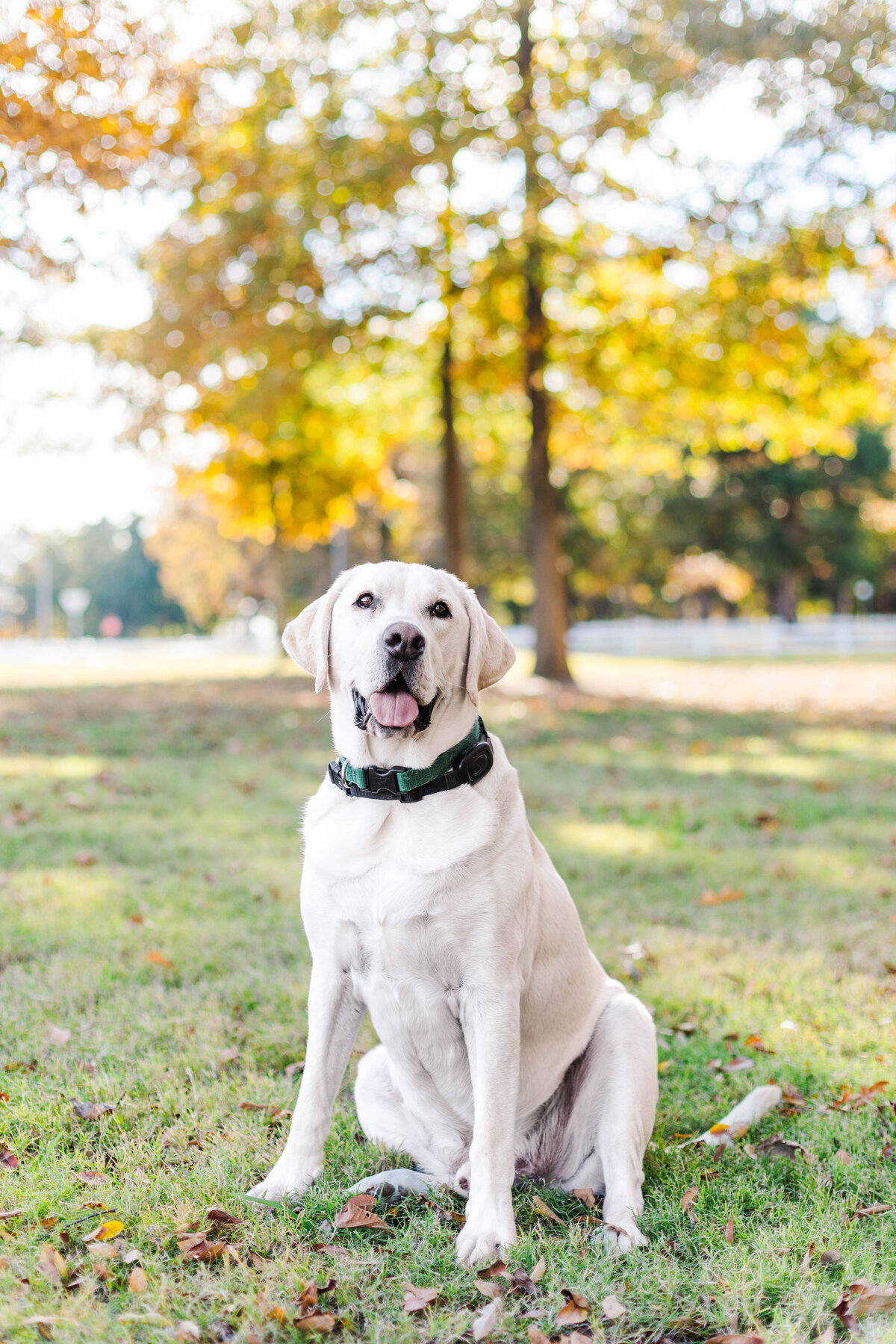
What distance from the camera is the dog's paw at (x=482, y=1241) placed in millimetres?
2621

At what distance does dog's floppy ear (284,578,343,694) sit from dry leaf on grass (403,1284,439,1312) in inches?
64.1

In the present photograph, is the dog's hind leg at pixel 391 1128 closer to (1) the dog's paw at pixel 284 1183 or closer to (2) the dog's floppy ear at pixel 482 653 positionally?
(1) the dog's paw at pixel 284 1183

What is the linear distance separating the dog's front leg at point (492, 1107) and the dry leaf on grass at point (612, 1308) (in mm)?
309

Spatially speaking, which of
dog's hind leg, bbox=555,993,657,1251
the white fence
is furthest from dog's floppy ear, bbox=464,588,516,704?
the white fence

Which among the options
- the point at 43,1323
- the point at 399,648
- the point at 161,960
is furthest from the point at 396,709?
the point at 161,960

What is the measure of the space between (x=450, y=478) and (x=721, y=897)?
42.4ft

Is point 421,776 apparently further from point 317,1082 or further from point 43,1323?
point 43,1323

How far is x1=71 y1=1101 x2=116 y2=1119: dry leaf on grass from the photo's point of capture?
3.34m

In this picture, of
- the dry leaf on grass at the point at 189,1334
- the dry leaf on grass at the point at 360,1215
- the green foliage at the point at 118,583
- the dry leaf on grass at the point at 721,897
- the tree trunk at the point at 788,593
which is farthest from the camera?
the green foliage at the point at 118,583

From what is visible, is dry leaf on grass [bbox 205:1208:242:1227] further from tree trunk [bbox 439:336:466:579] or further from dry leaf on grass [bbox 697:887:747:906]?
tree trunk [bbox 439:336:466:579]

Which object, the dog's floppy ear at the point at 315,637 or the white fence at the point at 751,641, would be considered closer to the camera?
the dog's floppy ear at the point at 315,637

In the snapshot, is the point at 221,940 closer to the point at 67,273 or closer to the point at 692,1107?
the point at 692,1107

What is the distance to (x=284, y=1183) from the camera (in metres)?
2.92

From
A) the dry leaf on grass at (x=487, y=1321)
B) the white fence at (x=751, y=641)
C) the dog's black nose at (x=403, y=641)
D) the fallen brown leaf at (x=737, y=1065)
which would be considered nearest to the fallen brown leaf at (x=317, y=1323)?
the dry leaf on grass at (x=487, y=1321)
